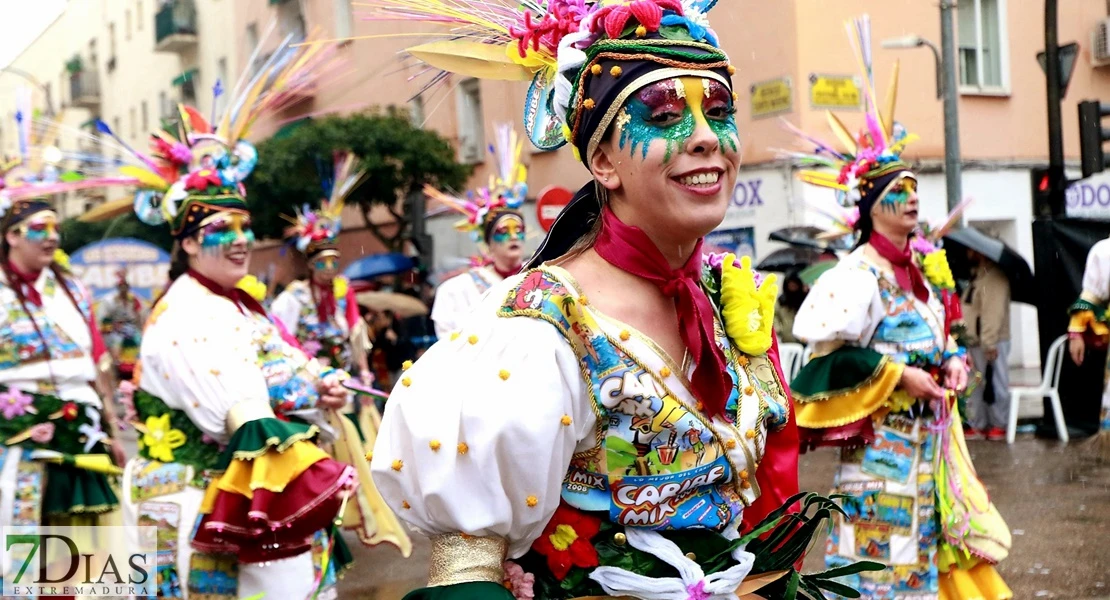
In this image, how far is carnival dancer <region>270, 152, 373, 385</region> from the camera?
9.37 metres

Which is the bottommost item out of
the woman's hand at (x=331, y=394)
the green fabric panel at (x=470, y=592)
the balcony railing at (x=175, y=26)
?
the woman's hand at (x=331, y=394)

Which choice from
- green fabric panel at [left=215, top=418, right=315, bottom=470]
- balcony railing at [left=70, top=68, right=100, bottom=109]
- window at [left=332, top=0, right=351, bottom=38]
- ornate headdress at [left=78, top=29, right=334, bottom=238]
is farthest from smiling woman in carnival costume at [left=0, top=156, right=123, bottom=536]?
balcony railing at [left=70, top=68, right=100, bottom=109]

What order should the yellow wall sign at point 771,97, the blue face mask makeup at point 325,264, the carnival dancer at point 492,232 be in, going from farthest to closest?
the yellow wall sign at point 771,97 < the blue face mask makeup at point 325,264 < the carnival dancer at point 492,232

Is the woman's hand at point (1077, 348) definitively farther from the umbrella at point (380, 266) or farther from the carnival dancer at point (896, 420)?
the umbrella at point (380, 266)

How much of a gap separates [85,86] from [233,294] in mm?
12324

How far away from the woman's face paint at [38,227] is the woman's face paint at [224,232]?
1.39 meters

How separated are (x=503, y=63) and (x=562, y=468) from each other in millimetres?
985

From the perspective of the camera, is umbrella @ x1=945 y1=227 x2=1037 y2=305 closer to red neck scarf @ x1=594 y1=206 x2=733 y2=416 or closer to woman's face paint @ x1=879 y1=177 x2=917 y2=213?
woman's face paint @ x1=879 y1=177 x2=917 y2=213

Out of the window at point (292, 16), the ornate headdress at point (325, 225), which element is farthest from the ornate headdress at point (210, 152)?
the ornate headdress at point (325, 225)

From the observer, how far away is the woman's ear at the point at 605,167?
2.47m

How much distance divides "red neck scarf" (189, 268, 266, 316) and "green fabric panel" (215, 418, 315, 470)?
0.67m

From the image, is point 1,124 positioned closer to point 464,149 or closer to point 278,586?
point 278,586

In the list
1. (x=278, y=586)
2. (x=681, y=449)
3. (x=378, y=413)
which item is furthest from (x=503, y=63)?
(x=378, y=413)

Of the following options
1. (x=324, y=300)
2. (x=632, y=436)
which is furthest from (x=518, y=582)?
(x=324, y=300)
